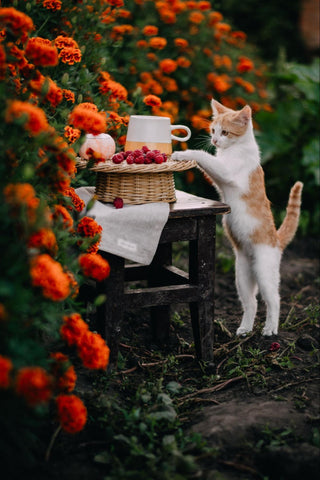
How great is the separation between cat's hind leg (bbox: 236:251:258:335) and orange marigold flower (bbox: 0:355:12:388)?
2155 millimetres

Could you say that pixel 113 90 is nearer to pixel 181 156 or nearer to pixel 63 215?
pixel 181 156

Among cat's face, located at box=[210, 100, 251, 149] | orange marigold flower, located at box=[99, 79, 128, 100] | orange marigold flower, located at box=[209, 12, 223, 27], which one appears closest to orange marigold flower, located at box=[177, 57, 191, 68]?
orange marigold flower, located at box=[209, 12, 223, 27]

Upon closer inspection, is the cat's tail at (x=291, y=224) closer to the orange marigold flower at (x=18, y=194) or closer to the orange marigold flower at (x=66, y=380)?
the orange marigold flower at (x=66, y=380)

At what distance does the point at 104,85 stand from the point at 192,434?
7.47ft

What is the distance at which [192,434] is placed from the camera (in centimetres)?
238

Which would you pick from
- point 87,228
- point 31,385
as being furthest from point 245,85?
point 31,385

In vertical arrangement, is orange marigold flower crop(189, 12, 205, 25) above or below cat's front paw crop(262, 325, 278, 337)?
above

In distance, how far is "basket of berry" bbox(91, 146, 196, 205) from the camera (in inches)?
108

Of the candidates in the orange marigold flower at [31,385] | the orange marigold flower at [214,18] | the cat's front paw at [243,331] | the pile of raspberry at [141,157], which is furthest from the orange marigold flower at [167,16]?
the orange marigold flower at [31,385]

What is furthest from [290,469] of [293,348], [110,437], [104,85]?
[104,85]

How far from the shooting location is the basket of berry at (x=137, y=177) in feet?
9.00

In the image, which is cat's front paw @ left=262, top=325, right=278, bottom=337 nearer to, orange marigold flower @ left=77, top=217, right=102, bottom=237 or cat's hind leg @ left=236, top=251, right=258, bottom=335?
cat's hind leg @ left=236, top=251, right=258, bottom=335

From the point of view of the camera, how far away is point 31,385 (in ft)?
5.61

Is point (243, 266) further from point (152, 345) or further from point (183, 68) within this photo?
point (183, 68)
